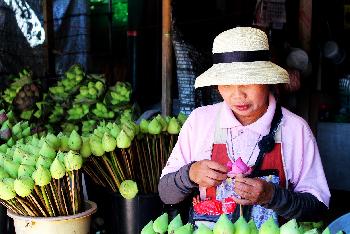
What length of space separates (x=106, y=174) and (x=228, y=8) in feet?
14.8

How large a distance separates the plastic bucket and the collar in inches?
31.0

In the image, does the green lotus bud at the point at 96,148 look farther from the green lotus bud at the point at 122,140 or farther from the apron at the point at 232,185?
the apron at the point at 232,185

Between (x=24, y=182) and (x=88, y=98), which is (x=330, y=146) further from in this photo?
(x=24, y=182)

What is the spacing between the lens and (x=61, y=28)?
5891 millimetres

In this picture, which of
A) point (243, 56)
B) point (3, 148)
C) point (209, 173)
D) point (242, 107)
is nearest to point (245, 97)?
point (242, 107)

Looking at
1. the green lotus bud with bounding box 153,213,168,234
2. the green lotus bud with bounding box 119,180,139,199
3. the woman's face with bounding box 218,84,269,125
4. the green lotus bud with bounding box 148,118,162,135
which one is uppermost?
the woman's face with bounding box 218,84,269,125

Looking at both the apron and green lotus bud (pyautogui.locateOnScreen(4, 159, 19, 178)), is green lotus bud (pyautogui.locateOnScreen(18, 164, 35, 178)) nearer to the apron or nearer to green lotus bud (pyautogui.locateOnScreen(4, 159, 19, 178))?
green lotus bud (pyautogui.locateOnScreen(4, 159, 19, 178))

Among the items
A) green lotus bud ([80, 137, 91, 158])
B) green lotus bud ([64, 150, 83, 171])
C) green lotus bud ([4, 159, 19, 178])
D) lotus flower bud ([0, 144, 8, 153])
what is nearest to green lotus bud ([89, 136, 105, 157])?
green lotus bud ([80, 137, 91, 158])

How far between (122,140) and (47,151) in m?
0.37

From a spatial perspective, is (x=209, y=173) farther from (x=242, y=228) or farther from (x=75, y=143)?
(x=75, y=143)

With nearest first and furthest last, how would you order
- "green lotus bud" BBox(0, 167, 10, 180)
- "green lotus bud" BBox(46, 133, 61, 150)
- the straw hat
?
1. the straw hat
2. "green lotus bud" BBox(0, 167, 10, 180)
3. "green lotus bud" BBox(46, 133, 61, 150)

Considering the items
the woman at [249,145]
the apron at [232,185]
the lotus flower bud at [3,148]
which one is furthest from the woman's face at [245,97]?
the lotus flower bud at [3,148]

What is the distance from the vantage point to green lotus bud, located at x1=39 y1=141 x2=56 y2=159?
247cm

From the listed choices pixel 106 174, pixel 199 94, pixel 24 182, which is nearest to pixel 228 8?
pixel 199 94
